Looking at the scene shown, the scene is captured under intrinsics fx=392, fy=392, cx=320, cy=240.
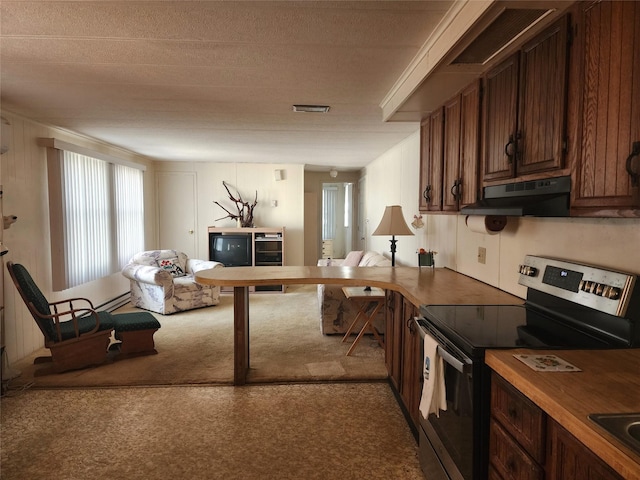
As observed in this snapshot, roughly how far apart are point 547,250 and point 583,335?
528 millimetres

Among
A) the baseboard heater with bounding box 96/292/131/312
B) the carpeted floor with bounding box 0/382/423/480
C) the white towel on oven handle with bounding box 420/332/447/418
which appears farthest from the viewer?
the baseboard heater with bounding box 96/292/131/312

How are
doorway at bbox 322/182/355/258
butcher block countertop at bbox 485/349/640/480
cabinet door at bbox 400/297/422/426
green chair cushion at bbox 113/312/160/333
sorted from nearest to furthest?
butcher block countertop at bbox 485/349/640/480
cabinet door at bbox 400/297/422/426
green chair cushion at bbox 113/312/160/333
doorway at bbox 322/182/355/258

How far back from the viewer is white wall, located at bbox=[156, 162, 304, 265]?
23.6 feet

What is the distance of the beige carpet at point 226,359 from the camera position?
326cm

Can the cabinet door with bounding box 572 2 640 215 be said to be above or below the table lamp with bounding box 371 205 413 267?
above

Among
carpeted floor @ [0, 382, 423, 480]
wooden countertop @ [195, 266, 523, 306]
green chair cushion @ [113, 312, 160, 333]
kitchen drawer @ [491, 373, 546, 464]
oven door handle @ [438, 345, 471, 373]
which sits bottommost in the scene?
carpeted floor @ [0, 382, 423, 480]

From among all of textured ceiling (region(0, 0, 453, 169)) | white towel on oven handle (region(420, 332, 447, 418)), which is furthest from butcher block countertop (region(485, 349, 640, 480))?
textured ceiling (region(0, 0, 453, 169))

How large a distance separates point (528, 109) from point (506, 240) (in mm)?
934

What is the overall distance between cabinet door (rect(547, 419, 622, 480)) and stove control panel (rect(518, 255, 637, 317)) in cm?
60

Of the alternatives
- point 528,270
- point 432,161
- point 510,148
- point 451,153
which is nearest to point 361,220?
point 432,161

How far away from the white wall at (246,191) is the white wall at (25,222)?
2.86 metres

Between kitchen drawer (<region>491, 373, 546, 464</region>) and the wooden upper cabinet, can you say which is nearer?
kitchen drawer (<region>491, 373, 546, 464</region>)

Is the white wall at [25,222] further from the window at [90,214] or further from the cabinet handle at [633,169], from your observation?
the cabinet handle at [633,169]

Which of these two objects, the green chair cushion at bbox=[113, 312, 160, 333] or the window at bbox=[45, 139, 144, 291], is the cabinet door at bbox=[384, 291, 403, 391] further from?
the window at bbox=[45, 139, 144, 291]
